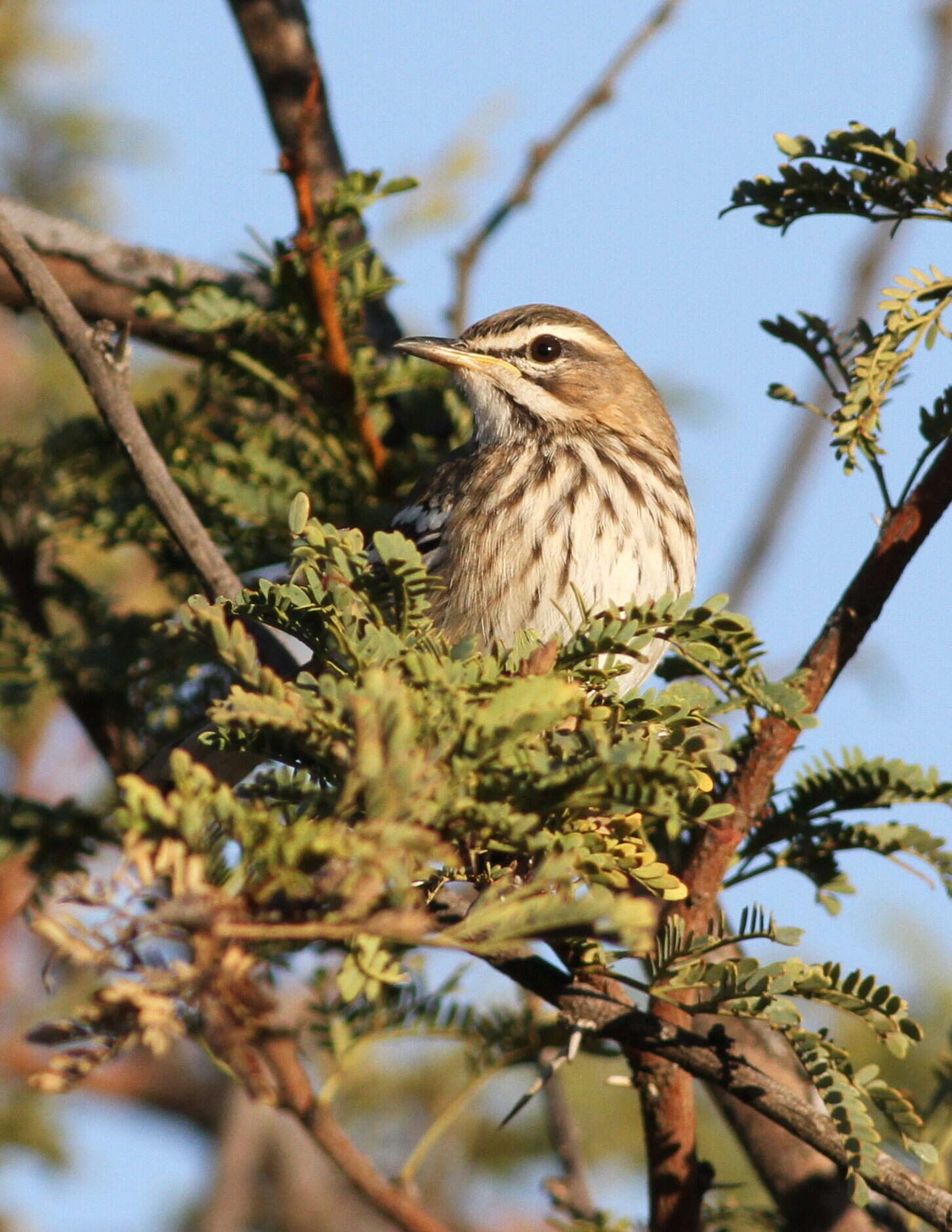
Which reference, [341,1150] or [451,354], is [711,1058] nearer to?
[341,1150]

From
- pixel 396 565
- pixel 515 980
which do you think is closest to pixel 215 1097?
pixel 515 980

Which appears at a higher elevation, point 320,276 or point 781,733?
point 320,276

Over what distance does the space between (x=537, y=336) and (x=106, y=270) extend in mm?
1938

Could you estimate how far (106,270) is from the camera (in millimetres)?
5980

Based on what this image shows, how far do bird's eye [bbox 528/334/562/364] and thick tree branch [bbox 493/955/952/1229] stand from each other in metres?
3.59

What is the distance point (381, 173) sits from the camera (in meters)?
Answer: 4.81

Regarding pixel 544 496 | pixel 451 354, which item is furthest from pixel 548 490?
pixel 451 354

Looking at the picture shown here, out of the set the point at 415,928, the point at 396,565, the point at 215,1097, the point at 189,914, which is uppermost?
the point at 396,565

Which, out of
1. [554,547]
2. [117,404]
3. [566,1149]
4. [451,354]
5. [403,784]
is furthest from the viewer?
[451,354]

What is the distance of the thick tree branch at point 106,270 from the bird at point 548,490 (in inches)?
40.1

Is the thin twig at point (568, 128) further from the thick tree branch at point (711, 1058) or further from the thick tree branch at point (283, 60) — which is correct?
the thick tree branch at point (711, 1058)

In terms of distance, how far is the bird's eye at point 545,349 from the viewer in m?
6.48

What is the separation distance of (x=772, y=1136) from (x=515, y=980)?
1569 millimetres

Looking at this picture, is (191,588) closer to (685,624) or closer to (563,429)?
(563,429)
